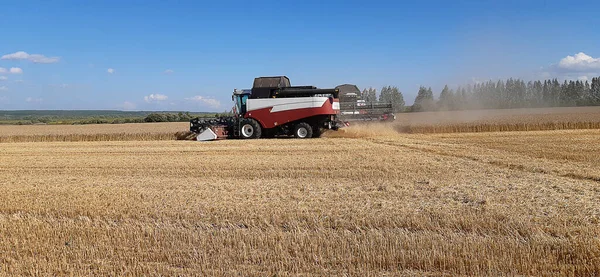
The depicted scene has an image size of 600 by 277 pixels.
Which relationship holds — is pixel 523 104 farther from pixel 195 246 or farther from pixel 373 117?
pixel 195 246

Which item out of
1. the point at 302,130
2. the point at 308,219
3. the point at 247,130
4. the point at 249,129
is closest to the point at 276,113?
the point at 302,130

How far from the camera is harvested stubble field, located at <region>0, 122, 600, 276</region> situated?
4.63 metres

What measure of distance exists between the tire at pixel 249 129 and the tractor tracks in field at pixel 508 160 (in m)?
6.82

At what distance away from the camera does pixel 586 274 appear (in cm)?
425

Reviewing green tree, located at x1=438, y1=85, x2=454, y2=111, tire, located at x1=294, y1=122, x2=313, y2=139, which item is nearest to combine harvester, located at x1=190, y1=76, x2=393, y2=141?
tire, located at x1=294, y1=122, x2=313, y2=139

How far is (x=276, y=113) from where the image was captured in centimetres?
2069

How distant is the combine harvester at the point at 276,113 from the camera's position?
66.9 ft

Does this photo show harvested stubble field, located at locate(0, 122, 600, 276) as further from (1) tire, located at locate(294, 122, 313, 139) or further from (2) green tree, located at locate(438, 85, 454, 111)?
(2) green tree, located at locate(438, 85, 454, 111)

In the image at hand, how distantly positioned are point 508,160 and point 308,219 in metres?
7.98

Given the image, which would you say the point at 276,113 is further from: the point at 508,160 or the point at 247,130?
the point at 508,160

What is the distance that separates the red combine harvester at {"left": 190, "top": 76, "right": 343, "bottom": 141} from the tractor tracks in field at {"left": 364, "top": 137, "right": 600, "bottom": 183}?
451 cm

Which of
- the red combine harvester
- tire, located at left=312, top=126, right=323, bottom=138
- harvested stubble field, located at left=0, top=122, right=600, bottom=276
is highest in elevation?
the red combine harvester

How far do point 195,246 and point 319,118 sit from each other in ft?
51.7

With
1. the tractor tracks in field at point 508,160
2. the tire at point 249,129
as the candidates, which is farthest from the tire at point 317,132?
the tractor tracks in field at point 508,160
